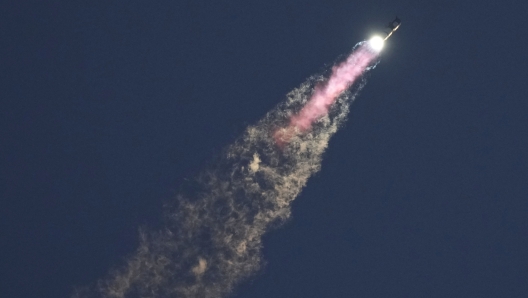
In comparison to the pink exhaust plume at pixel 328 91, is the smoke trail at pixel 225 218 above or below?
below

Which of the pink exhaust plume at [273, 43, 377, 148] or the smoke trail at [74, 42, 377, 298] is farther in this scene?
the pink exhaust plume at [273, 43, 377, 148]

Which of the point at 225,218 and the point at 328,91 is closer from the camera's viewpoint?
the point at 225,218

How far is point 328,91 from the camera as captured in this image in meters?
21.6

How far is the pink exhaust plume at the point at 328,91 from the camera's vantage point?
70.0 feet

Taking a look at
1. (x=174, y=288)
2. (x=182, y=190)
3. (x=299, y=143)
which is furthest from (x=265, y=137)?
(x=174, y=288)

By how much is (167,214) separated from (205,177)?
2.41 metres

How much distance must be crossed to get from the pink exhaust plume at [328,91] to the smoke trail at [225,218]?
46 mm

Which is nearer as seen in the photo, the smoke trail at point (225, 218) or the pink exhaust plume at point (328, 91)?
the smoke trail at point (225, 218)

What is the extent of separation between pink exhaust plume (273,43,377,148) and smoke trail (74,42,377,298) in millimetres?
46

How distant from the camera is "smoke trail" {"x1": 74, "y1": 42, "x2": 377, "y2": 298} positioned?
21125 millimetres

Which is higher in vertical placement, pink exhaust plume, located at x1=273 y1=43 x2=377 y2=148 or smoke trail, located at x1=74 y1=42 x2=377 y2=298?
pink exhaust plume, located at x1=273 y1=43 x2=377 y2=148

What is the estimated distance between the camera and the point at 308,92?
21.6 meters

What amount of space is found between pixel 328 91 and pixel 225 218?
755cm

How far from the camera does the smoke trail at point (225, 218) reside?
69.3ft
